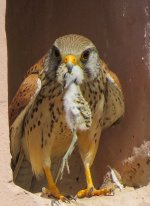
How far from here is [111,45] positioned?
13.8 ft

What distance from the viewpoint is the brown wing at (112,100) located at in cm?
394

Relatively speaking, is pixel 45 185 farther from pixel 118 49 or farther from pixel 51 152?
pixel 118 49

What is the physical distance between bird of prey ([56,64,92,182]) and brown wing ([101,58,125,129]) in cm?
32

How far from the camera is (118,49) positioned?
13.5 ft

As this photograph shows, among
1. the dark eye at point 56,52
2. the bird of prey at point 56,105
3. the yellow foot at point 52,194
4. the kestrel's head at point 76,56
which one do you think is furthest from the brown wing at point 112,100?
the yellow foot at point 52,194

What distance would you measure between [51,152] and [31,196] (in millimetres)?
1076

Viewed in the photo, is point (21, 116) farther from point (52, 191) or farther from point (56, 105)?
point (52, 191)

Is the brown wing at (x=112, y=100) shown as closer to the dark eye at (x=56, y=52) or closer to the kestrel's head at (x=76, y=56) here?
the kestrel's head at (x=76, y=56)

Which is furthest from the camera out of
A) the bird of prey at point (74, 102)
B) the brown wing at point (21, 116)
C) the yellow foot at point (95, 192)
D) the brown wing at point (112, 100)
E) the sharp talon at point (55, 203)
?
the brown wing at point (112, 100)

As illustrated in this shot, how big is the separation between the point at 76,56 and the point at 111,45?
63 cm

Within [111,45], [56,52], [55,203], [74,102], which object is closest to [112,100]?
[111,45]

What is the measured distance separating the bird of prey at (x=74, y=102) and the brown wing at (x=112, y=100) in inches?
12.8

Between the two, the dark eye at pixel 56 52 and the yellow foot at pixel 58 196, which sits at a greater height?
the dark eye at pixel 56 52

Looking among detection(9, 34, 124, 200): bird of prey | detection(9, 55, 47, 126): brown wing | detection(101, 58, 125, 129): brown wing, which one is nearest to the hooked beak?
detection(9, 34, 124, 200): bird of prey
